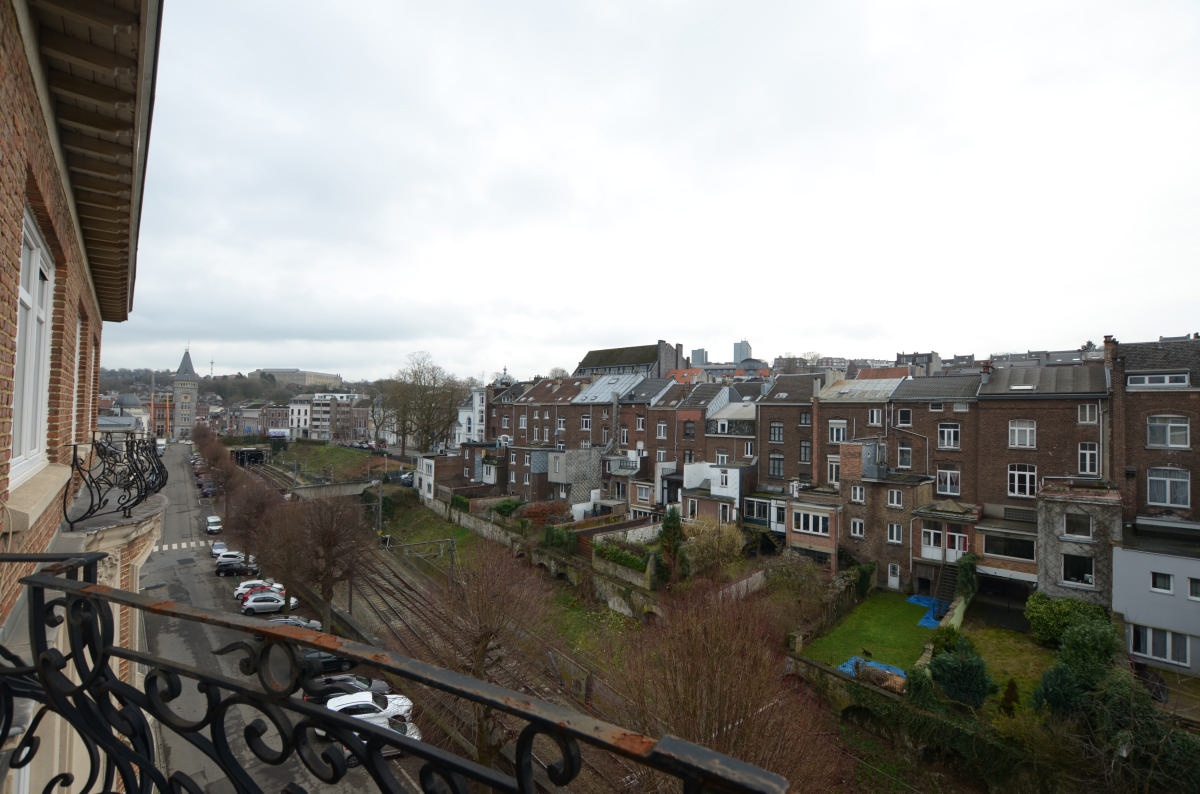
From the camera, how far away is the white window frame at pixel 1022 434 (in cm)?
2545

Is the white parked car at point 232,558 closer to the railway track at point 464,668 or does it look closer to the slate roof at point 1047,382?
the railway track at point 464,668

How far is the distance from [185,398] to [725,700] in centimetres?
12867

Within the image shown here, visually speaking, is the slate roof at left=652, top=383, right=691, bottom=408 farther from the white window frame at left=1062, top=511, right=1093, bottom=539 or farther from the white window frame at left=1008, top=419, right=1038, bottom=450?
the white window frame at left=1062, top=511, right=1093, bottom=539

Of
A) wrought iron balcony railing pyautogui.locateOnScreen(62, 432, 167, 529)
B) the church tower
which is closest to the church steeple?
the church tower

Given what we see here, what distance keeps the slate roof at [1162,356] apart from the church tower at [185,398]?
130490 mm

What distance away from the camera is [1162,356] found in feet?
77.2

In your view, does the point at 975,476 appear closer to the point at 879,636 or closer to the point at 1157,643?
the point at 1157,643

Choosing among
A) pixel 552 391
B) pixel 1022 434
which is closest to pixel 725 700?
pixel 1022 434

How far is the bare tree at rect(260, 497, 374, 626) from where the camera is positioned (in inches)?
913

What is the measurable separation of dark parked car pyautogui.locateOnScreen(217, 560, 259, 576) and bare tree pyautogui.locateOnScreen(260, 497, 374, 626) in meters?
7.28

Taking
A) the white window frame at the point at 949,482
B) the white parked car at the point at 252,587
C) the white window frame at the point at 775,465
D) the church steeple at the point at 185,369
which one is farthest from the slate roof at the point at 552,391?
the church steeple at the point at 185,369

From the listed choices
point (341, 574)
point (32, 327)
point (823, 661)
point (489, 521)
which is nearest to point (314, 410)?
point (489, 521)

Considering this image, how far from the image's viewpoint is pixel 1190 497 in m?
22.3

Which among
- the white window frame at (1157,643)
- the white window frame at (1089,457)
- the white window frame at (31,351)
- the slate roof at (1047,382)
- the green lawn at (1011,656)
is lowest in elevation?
the green lawn at (1011,656)
